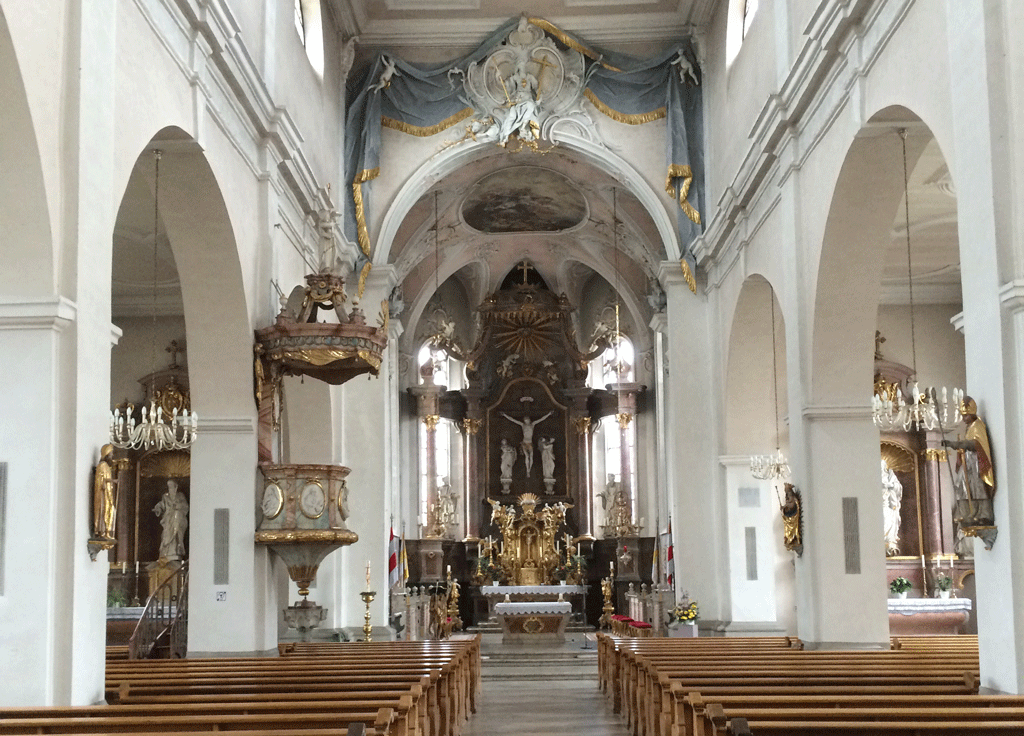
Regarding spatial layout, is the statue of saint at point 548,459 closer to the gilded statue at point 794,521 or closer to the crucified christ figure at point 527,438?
the crucified christ figure at point 527,438

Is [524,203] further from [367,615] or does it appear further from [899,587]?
[899,587]

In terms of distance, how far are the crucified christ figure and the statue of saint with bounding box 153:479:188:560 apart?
849cm

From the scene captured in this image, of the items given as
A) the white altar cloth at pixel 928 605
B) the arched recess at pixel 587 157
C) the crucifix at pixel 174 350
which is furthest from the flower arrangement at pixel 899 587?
the crucifix at pixel 174 350

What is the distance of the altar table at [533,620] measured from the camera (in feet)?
66.7

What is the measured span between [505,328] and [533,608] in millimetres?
6753

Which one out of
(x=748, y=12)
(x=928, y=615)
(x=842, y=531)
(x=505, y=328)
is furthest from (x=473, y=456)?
(x=842, y=531)

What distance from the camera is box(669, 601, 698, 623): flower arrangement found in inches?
659

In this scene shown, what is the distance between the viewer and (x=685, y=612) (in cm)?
1678

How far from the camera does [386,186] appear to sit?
1773 centimetres

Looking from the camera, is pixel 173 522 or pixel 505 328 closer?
pixel 173 522

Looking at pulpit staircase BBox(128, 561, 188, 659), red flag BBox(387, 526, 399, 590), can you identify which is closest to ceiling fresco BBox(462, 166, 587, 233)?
red flag BBox(387, 526, 399, 590)

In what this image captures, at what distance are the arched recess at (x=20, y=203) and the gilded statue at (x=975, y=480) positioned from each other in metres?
5.26

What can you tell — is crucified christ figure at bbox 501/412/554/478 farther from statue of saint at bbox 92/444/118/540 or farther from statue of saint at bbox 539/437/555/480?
Result: statue of saint at bbox 92/444/118/540

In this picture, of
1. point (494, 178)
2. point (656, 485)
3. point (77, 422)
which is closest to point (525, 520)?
point (656, 485)
